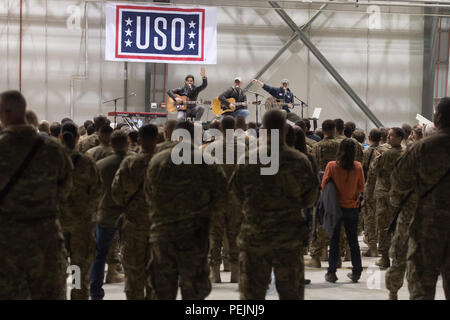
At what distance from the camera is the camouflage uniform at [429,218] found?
582 cm

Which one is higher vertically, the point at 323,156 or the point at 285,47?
the point at 285,47

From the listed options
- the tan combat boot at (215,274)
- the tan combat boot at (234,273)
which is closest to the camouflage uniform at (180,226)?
the tan combat boot at (234,273)

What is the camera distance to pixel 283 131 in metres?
5.91

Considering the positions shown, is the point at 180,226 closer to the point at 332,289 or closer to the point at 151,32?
the point at 332,289

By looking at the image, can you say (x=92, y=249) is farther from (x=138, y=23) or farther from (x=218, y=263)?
(x=138, y=23)

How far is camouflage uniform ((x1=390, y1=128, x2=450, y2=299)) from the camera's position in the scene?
5824 millimetres

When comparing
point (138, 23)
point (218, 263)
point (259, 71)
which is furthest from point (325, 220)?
point (259, 71)

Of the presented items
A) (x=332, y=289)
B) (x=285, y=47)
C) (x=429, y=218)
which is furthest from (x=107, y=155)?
(x=285, y=47)

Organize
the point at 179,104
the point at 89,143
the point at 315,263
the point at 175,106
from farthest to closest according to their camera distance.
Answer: the point at 175,106 → the point at 179,104 → the point at 315,263 → the point at 89,143

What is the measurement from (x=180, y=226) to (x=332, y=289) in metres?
3.65

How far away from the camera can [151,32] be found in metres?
19.2

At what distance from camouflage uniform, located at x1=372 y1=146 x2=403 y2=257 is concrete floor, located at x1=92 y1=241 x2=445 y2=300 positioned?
449 millimetres

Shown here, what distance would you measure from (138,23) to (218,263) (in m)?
11.4

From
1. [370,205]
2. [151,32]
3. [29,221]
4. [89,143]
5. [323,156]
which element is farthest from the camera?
[151,32]
